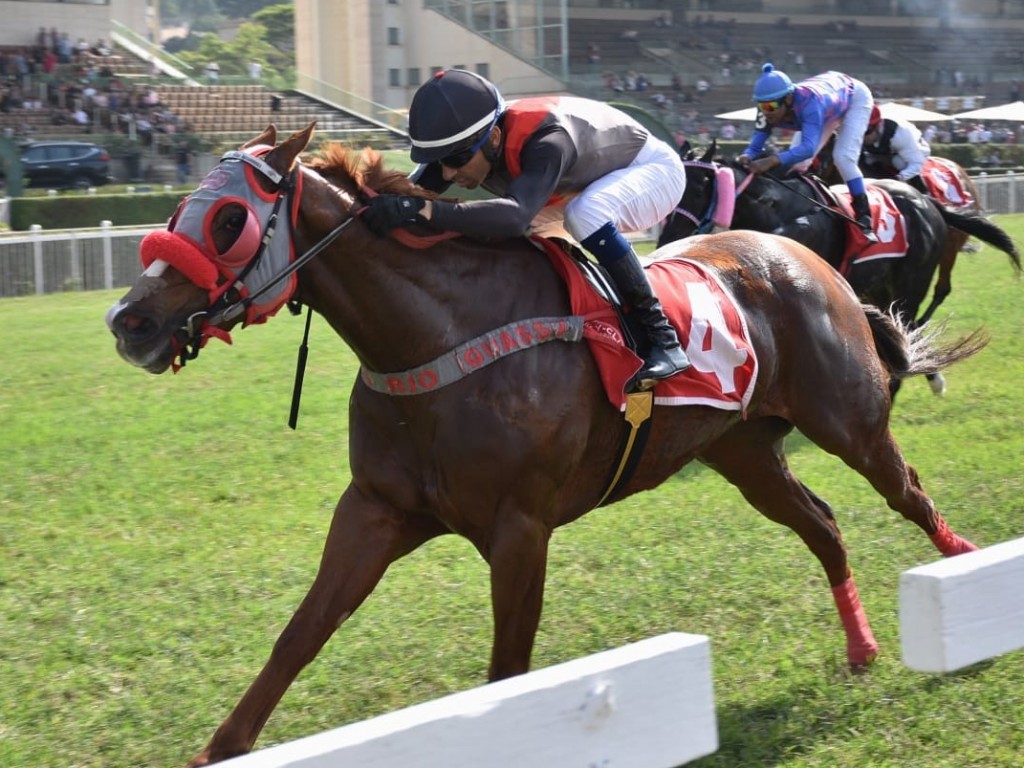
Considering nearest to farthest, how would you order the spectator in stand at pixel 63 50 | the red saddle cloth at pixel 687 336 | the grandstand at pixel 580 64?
1. the red saddle cloth at pixel 687 336
2. the grandstand at pixel 580 64
3. the spectator in stand at pixel 63 50

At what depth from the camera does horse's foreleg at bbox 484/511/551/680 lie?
345 centimetres

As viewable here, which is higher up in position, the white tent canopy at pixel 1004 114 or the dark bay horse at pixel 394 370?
the white tent canopy at pixel 1004 114

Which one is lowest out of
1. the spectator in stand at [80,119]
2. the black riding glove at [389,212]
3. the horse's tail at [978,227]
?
the horse's tail at [978,227]

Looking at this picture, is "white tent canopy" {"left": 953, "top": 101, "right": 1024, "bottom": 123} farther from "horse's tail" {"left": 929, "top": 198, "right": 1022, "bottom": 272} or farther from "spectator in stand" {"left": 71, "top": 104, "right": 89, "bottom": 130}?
"horse's tail" {"left": 929, "top": 198, "right": 1022, "bottom": 272}

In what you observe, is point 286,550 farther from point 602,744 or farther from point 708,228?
point 602,744

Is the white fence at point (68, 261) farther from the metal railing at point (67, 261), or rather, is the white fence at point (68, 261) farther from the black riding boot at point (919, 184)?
the black riding boot at point (919, 184)

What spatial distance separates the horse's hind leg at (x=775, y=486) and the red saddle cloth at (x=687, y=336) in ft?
1.31

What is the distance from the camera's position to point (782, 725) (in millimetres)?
3809

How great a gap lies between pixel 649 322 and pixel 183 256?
1.40 meters

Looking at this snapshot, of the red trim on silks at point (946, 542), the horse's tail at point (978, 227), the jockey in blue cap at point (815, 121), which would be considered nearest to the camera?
the red trim on silks at point (946, 542)

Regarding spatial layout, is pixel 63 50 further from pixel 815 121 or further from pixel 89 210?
pixel 815 121

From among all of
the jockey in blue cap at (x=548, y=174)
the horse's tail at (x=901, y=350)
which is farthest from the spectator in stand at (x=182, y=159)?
the jockey in blue cap at (x=548, y=174)

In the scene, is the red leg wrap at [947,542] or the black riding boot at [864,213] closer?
the red leg wrap at [947,542]

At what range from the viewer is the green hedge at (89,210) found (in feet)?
65.9
